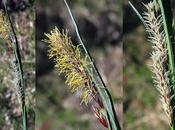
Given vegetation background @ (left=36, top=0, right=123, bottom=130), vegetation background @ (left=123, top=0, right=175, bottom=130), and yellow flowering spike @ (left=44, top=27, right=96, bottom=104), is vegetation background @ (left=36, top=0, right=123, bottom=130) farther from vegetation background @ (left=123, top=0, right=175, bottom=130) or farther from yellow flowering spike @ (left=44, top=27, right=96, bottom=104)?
yellow flowering spike @ (left=44, top=27, right=96, bottom=104)

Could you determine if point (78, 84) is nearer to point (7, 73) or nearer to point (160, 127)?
point (7, 73)

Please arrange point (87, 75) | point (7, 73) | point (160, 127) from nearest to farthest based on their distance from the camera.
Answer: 1. point (87, 75)
2. point (7, 73)
3. point (160, 127)

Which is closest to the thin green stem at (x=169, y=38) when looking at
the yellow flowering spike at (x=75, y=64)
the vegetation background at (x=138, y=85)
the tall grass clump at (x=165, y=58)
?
the tall grass clump at (x=165, y=58)

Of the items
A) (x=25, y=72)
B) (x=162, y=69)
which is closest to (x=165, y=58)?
(x=162, y=69)

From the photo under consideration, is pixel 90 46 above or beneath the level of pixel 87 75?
above

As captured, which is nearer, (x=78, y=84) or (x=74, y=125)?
(x=78, y=84)

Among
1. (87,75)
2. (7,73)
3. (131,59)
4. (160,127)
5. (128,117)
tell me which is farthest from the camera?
(131,59)

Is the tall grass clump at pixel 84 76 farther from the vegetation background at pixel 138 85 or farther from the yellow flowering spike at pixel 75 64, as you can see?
the vegetation background at pixel 138 85

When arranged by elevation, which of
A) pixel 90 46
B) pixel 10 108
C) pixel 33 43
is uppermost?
pixel 90 46

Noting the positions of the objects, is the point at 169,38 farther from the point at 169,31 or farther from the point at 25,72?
the point at 25,72

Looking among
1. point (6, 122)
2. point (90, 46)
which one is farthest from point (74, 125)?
point (6, 122)
